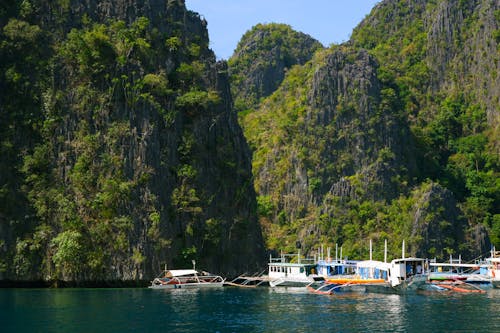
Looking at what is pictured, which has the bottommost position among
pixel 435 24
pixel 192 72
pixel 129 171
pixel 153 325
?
pixel 153 325

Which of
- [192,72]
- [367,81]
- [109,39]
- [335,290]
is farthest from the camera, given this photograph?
[367,81]

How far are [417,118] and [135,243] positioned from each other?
304 feet

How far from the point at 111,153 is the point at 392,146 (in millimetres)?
69025

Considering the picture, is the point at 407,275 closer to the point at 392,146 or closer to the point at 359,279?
the point at 359,279

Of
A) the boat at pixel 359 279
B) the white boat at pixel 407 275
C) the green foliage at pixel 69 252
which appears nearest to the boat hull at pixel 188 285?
the green foliage at pixel 69 252

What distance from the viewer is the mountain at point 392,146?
140m

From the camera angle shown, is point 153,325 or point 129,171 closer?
point 153,325

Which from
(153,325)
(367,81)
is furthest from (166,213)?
(367,81)

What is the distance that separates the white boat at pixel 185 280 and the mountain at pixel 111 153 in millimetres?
2576

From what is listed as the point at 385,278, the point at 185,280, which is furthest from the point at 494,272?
the point at 185,280

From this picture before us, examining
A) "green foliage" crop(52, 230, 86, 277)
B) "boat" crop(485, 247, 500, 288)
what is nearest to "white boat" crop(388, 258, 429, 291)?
"boat" crop(485, 247, 500, 288)

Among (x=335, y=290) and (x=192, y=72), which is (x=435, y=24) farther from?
(x=335, y=290)

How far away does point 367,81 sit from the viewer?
511 feet

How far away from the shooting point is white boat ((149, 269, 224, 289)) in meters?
95.4
